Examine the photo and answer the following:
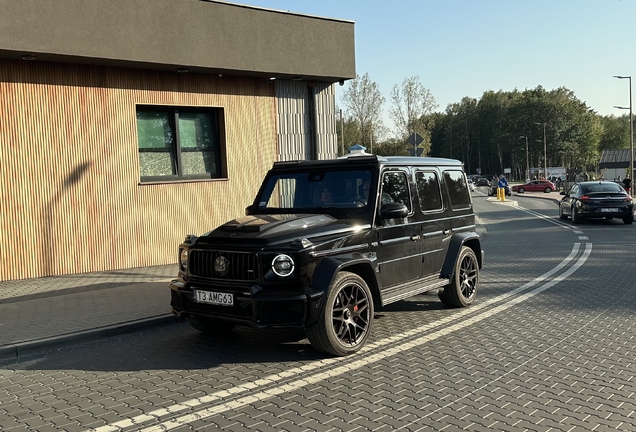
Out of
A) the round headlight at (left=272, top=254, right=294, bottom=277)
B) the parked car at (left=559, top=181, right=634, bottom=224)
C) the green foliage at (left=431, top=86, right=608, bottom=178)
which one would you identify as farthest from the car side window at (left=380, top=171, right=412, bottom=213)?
the green foliage at (left=431, top=86, right=608, bottom=178)

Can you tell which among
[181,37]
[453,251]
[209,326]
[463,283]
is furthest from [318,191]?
[181,37]

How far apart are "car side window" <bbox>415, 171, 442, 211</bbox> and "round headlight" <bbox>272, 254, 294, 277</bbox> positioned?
8.20ft

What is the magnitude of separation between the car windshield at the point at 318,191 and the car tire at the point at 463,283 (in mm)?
2009

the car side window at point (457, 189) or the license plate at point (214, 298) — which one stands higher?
the car side window at point (457, 189)

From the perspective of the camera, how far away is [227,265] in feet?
19.3

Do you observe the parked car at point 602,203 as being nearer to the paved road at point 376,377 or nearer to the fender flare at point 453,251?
the paved road at point 376,377

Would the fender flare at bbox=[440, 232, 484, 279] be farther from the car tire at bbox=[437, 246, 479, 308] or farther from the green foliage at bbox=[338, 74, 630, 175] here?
the green foliage at bbox=[338, 74, 630, 175]

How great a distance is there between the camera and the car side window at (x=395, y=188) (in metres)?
6.89

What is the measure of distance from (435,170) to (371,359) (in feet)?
10.3

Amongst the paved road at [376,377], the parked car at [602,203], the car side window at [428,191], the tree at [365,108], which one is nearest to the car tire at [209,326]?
the paved road at [376,377]

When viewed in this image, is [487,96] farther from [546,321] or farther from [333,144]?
[546,321]

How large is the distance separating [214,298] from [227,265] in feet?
1.16

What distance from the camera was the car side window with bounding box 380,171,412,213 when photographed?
689 centimetres

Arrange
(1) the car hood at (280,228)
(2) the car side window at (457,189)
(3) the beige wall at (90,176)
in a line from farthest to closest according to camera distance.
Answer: (3) the beige wall at (90,176), (2) the car side window at (457,189), (1) the car hood at (280,228)
